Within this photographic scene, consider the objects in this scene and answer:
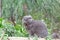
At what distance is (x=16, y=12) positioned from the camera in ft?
12.8

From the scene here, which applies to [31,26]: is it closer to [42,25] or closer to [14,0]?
[42,25]

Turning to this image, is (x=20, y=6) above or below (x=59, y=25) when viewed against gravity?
below

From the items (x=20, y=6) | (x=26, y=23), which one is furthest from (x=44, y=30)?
(x=20, y=6)

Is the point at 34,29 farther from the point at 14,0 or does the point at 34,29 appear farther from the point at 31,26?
the point at 14,0

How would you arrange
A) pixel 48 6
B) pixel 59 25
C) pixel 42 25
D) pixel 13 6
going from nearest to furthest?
pixel 13 6, pixel 48 6, pixel 42 25, pixel 59 25

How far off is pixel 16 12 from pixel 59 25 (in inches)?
222

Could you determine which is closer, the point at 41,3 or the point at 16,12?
the point at 41,3

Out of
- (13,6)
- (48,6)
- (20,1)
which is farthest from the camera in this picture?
(48,6)

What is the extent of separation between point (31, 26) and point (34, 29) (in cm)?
14

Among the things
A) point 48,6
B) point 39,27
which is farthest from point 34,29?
point 48,6

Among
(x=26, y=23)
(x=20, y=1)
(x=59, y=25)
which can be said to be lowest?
(x=20, y=1)

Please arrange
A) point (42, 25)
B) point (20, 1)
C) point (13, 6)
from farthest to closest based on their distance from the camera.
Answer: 1. point (42, 25)
2. point (13, 6)
3. point (20, 1)

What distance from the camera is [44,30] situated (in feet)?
17.2

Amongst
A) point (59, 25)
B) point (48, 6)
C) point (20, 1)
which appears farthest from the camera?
point (59, 25)
